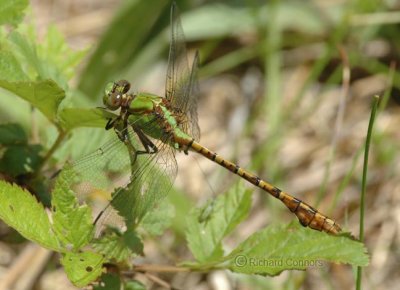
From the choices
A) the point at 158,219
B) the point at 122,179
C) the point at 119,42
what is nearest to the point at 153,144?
the point at 122,179

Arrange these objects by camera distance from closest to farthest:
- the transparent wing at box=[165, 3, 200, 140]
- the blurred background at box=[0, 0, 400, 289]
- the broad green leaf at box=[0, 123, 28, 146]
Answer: the broad green leaf at box=[0, 123, 28, 146]
the transparent wing at box=[165, 3, 200, 140]
the blurred background at box=[0, 0, 400, 289]

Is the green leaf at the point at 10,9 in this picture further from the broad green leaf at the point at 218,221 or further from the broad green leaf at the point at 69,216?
the broad green leaf at the point at 218,221

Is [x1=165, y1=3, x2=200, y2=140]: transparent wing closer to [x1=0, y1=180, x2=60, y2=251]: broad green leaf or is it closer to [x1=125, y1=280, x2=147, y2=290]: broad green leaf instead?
[x1=125, y1=280, x2=147, y2=290]: broad green leaf

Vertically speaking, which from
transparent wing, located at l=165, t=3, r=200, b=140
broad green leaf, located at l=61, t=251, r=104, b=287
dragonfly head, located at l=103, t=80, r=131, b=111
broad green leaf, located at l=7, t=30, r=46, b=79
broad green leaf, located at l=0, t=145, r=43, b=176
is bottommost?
broad green leaf, located at l=61, t=251, r=104, b=287

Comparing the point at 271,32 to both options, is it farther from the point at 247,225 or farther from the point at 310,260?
the point at 310,260

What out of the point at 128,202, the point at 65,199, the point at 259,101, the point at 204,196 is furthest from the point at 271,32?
the point at 65,199

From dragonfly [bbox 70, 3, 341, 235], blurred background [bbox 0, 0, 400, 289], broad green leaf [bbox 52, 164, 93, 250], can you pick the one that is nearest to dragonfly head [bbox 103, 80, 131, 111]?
dragonfly [bbox 70, 3, 341, 235]
